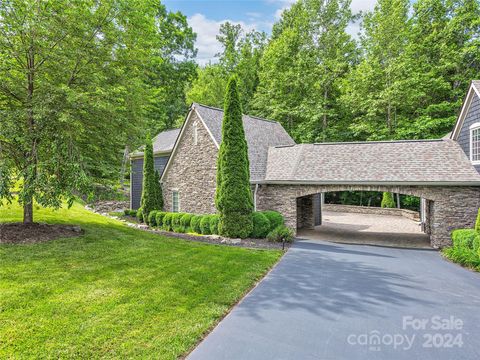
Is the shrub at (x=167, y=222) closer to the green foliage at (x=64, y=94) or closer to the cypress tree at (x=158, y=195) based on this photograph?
the cypress tree at (x=158, y=195)

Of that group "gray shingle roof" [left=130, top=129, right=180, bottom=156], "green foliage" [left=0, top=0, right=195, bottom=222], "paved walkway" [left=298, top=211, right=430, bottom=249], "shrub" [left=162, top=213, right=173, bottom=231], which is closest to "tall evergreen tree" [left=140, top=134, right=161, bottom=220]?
"shrub" [left=162, top=213, right=173, bottom=231]

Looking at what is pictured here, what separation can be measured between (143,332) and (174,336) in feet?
1.78

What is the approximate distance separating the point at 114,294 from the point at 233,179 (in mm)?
7908

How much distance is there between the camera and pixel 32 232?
10.2 metres

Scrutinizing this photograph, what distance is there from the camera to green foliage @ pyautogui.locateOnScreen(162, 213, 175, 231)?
16.0m

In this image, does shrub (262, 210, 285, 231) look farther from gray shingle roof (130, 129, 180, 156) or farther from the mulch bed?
gray shingle roof (130, 129, 180, 156)

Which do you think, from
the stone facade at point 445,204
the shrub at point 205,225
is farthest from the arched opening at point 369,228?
the shrub at point 205,225

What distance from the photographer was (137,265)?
8.42 m

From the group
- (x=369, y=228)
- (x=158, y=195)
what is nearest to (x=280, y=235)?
(x=369, y=228)

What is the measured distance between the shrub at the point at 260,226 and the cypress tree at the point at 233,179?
25 cm

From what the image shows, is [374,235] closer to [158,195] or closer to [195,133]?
[195,133]

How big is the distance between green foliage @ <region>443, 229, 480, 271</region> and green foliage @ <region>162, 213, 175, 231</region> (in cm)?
1268

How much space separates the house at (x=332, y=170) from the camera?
1180 cm

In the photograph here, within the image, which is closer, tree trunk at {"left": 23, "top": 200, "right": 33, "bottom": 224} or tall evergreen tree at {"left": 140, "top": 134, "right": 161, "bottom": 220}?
tree trunk at {"left": 23, "top": 200, "right": 33, "bottom": 224}
